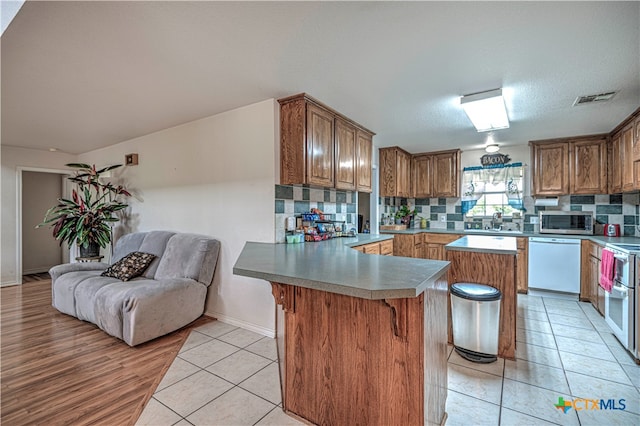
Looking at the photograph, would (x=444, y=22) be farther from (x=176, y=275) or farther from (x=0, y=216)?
(x=0, y=216)

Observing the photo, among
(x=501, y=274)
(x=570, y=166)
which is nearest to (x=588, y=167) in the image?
(x=570, y=166)

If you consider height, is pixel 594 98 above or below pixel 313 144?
above

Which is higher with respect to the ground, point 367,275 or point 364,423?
point 367,275

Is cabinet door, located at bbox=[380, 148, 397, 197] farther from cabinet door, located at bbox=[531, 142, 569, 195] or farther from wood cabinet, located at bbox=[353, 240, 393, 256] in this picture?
cabinet door, located at bbox=[531, 142, 569, 195]

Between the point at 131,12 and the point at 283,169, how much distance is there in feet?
5.29

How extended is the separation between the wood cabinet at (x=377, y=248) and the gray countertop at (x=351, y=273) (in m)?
1.19

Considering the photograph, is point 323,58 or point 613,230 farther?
point 613,230

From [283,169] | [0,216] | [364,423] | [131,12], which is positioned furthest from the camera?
[0,216]

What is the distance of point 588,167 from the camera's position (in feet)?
13.9

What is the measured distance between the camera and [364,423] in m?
1.48

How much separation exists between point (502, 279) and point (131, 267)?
12.7 feet

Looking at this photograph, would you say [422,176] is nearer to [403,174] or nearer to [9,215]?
[403,174]

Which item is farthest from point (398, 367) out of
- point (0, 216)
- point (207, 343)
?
point (0, 216)

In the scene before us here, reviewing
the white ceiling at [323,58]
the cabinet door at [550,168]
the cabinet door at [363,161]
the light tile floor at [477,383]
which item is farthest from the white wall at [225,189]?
the cabinet door at [550,168]
